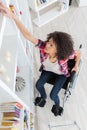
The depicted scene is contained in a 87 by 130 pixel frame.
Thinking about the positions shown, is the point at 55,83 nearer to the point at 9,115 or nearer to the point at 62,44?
the point at 62,44

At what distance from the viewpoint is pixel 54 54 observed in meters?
1.82

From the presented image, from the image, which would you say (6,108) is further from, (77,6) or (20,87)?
(77,6)

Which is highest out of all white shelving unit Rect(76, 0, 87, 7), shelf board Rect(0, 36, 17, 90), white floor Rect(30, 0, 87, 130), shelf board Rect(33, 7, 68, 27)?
white shelving unit Rect(76, 0, 87, 7)

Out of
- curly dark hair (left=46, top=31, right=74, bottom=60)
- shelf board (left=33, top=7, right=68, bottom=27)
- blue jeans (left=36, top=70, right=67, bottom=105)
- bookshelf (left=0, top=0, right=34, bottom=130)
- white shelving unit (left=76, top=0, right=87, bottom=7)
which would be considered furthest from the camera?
white shelving unit (left=76, top=0, right=87, bottom=7)

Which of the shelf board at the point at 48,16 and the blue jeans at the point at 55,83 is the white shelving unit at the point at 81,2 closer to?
the shelf board at the point at 48,16

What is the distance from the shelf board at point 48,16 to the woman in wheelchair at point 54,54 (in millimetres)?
1162

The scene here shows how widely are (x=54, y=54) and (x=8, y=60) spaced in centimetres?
41

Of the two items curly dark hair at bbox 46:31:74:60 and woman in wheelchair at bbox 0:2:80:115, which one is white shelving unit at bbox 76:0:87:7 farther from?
curly dark hair at bbox 46:31:74:60

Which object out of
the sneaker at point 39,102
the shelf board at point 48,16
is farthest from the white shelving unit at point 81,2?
the sneaker at point 39,102

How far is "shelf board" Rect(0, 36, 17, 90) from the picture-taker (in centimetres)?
154

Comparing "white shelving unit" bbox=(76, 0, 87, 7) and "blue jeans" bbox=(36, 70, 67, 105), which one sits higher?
"white shelving unit" bbox=(76, 0, 87, 7)

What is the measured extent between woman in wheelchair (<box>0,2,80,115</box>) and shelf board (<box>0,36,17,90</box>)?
160 millimetres

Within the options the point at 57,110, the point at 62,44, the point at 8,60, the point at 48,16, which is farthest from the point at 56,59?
the point at 48,16

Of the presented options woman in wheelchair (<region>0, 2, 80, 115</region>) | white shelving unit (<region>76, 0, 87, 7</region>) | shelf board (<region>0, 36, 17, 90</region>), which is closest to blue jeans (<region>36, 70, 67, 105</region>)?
woman in wheelchair (<region>0, 2, 80, 115</region>)
